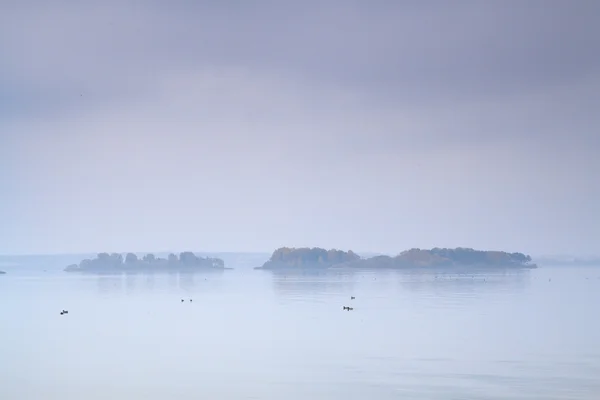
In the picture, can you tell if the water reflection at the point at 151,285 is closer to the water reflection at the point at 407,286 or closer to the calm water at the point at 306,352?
the water reflection at the point at 407,286

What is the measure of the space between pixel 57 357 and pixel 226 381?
758cm

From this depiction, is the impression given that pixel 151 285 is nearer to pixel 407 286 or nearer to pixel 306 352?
pixel 407 286

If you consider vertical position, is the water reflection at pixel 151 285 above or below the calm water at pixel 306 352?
above

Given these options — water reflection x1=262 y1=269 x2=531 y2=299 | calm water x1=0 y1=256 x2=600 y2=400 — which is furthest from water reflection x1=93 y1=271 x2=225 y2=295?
calm water x1=0 y1=256 x2=600 y2=400

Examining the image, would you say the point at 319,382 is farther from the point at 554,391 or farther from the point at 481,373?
the point at 554,391

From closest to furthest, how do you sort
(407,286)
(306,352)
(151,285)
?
(306,352), (407,286), (151,285)

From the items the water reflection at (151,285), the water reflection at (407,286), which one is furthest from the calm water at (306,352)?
the water reflection at (151,285)

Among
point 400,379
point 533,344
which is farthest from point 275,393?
point 533,344

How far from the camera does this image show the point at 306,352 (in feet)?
88.9

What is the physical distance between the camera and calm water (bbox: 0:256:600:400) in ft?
67.8

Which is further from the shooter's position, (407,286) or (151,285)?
(151,285)

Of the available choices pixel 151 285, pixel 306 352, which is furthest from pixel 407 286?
pixel 306 352

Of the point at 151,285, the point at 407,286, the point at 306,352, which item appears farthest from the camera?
the point at 151,285

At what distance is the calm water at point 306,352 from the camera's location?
20.7m
